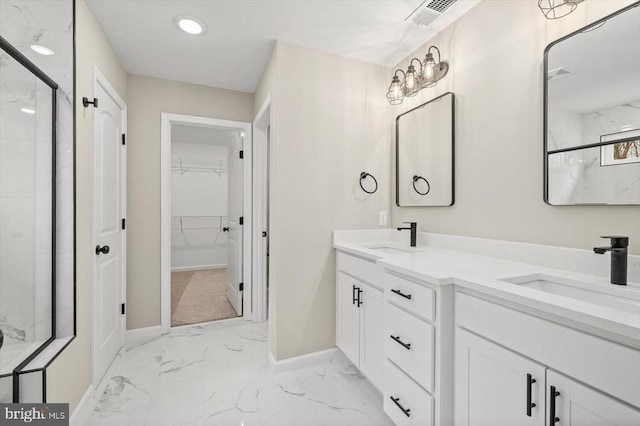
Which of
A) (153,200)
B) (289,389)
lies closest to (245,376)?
(289,389)

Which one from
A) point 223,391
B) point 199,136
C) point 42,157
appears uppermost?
point 199,136

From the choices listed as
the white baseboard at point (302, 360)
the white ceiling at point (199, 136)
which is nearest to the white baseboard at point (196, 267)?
the white ceiling at point (199, 136)

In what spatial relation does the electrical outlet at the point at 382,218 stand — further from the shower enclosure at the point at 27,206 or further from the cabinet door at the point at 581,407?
the shower enclosure at the point at 27,206

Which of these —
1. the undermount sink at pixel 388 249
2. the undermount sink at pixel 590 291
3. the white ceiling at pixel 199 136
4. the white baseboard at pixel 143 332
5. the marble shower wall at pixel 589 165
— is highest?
the white ceiling at pixel 199 136

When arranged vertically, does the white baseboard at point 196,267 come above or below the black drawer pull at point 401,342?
below

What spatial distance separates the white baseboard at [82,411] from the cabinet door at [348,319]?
1572 millimetres

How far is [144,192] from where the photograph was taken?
2.66 metres

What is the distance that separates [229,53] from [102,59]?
87 centimetres

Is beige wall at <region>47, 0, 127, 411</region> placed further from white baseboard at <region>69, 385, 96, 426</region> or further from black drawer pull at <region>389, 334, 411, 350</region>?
black drawer pull at <region>389, 334, 411, 350</region>

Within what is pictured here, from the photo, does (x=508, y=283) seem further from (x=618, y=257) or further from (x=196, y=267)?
(x=196, y=267)

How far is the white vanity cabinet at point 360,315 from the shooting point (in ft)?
5.60

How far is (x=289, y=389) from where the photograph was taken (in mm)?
1901

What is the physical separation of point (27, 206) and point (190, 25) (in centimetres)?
146

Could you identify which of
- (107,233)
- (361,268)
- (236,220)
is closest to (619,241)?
(361,268)
